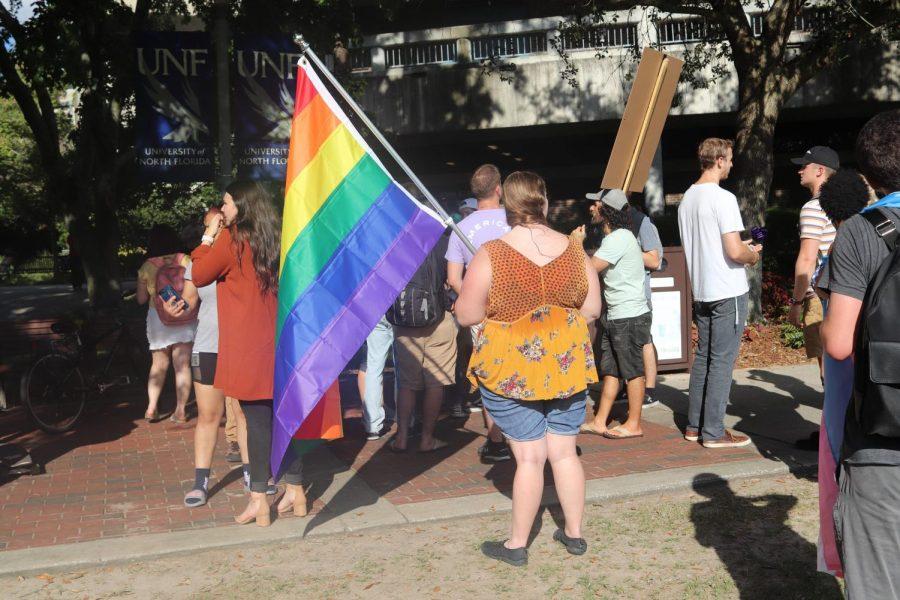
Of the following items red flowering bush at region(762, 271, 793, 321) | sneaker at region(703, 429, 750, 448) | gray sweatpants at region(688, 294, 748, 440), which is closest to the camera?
gray sweatpants at region(688, 294, 748, 440)

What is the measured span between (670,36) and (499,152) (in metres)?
7.51

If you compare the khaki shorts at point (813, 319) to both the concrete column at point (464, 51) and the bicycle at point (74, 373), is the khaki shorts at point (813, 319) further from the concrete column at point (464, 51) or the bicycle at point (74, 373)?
the concrete column at point (464, 51)

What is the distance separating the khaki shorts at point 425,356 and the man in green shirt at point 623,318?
1206mm

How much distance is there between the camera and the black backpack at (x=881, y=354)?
8.75 ft

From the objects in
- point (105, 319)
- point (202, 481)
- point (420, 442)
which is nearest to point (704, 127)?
point (105, 319)

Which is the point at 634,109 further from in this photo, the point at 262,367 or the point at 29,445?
the point at 29,445

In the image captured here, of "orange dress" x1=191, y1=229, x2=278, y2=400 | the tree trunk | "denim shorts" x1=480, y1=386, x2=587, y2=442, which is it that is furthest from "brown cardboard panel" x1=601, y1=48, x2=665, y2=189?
the tree trunk

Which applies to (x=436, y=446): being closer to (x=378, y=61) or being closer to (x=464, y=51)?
(x=464, y=51)

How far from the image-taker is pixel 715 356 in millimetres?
6801

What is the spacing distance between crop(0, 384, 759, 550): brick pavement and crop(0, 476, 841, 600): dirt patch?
60 cm

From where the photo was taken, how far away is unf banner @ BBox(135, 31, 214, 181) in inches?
490

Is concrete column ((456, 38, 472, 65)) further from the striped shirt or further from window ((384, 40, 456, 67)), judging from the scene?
the striped shirt

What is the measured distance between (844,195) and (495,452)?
311 centimetres

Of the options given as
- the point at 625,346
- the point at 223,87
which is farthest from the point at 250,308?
the point at 223,87
